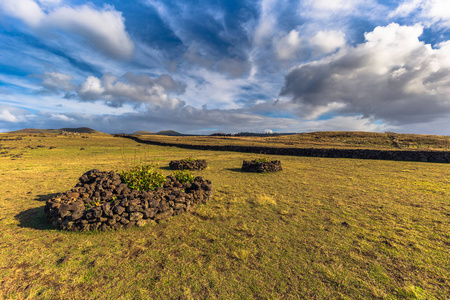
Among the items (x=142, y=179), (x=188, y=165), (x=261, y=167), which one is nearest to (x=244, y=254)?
Result: (x=142, y=179)

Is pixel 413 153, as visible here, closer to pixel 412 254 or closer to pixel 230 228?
pixel 412 254

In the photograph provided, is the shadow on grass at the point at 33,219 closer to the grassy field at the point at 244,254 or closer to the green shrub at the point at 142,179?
the grassy field at the point at 244,254

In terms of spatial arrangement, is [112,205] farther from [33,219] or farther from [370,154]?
[370,154]

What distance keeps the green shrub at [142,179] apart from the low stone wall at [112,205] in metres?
0.35

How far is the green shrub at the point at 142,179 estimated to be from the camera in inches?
359

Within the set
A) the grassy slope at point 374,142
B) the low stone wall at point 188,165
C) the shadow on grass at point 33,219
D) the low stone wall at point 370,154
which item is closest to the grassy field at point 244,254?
the shadow on grass at point 33,219

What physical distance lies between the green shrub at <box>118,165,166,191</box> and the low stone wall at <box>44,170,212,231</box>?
0.35 metres

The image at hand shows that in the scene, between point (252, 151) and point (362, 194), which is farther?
point (252, 151)

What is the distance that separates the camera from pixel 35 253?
542 centimetres

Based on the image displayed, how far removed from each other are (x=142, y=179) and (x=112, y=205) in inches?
89.6

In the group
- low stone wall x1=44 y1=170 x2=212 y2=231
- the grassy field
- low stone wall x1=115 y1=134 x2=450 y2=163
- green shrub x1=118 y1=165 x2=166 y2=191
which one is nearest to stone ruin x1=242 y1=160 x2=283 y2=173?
the grassy field

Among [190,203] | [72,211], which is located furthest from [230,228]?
[72,211]

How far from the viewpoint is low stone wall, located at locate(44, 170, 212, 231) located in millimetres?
6695

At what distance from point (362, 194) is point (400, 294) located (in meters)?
8.10
